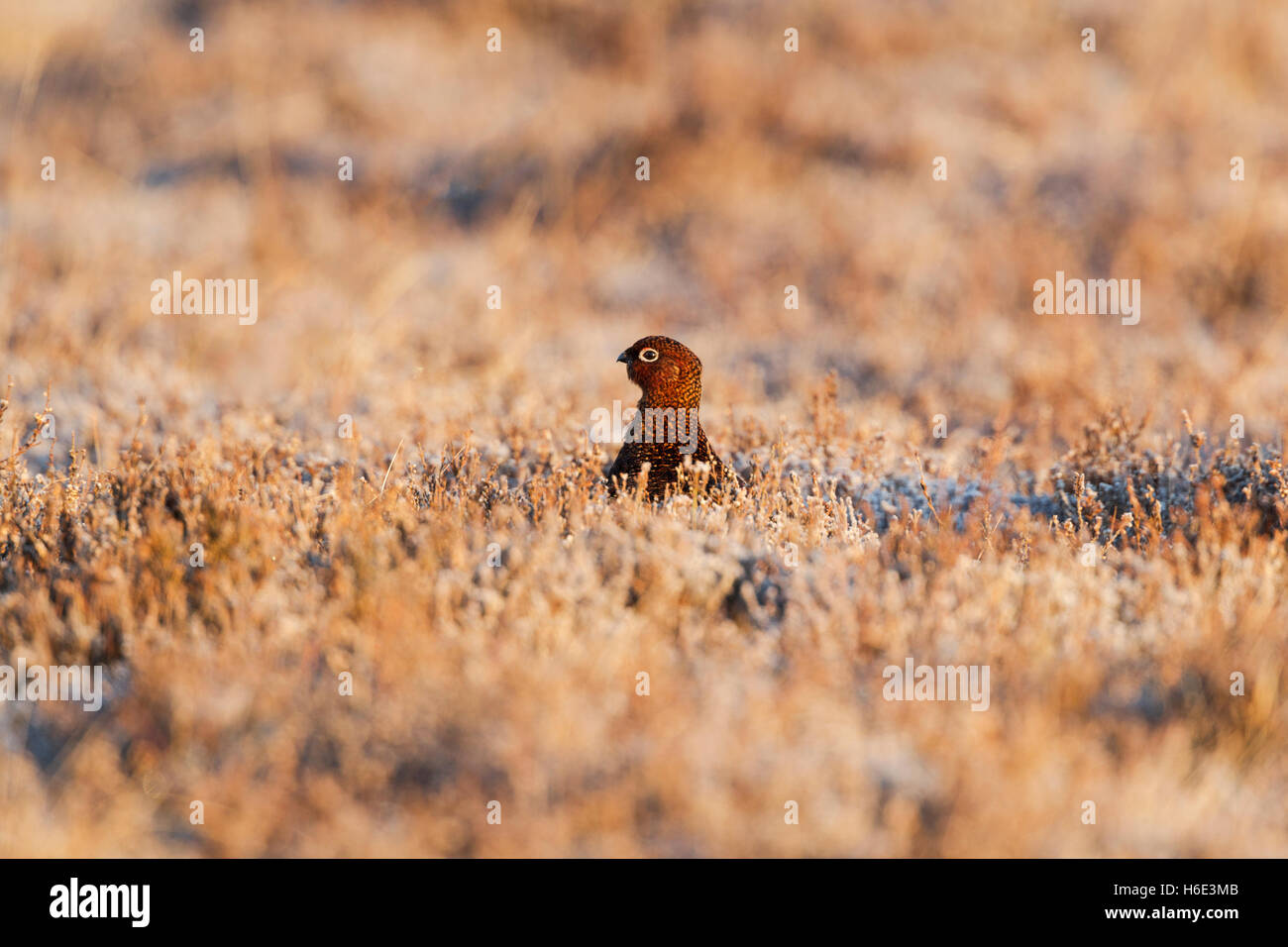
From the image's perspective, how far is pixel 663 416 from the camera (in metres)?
4.99

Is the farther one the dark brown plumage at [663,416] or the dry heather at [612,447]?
the dark brown plumage at [663,416]

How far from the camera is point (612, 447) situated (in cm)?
655

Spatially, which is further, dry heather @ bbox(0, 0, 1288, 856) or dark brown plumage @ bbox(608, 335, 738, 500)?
dark brown plumage @ bbox(608, 335, 738, 500)

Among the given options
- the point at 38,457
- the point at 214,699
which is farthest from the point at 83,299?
the point at 214,699

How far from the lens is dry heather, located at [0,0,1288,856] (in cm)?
317

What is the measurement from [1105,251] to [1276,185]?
80.4 inches

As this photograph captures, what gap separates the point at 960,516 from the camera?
5.56 m

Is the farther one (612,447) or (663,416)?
(612,447)

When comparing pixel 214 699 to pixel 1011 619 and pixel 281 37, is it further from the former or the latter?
pixel 281 37

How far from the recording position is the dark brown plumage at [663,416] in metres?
4.98

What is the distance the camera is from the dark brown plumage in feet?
16.3

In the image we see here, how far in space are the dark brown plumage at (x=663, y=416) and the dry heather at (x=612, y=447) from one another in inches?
11.7

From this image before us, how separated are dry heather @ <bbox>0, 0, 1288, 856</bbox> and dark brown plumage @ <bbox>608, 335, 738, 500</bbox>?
30 centimetres

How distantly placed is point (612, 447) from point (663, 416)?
5.20 feet
